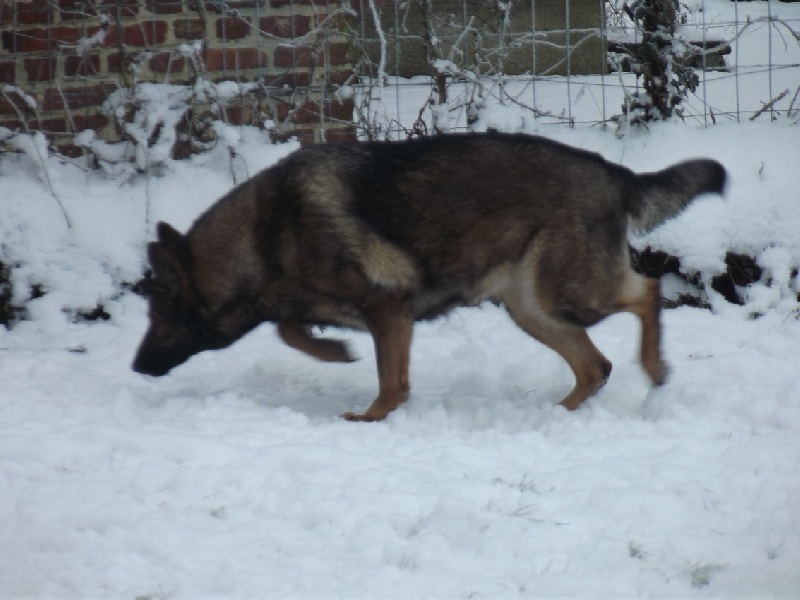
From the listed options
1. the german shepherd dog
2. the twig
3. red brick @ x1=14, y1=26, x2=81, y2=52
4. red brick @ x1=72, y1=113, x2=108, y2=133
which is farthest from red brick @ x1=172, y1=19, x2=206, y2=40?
the twig

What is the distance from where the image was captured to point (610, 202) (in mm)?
4434

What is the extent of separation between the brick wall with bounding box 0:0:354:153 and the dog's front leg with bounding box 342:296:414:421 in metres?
2.42

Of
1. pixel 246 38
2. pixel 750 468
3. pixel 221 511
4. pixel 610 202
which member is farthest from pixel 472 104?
pixel 221 511

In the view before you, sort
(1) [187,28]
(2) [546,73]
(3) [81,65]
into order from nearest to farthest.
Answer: (3) [81,65] < (1) [187,28] < (2) [546,73]

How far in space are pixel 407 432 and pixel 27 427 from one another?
154cm

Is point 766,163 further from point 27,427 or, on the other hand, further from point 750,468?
point 27,427

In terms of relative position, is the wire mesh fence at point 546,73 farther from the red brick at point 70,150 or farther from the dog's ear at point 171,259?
the dog's ear at point 171,259

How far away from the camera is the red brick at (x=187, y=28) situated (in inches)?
252

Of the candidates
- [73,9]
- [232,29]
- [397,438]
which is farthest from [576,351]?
[73,9]

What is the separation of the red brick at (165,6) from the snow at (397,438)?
59 cm

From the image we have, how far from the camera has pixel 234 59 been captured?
6461 millimetres

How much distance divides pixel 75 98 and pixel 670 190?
12.8ft

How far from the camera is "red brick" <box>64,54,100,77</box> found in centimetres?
630

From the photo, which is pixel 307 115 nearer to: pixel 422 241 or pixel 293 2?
pixel 293 2
